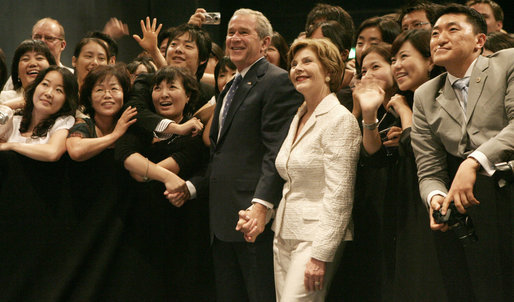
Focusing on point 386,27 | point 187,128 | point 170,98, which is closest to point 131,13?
point 170,98

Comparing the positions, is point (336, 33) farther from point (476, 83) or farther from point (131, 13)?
point (131, 13)

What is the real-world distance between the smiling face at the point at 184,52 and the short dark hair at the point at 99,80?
0.58 metres

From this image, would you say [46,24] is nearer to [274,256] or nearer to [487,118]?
[274,256]

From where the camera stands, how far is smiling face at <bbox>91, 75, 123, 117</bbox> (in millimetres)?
4086

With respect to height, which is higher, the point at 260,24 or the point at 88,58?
the point at 88,58

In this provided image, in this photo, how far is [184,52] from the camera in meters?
4.73

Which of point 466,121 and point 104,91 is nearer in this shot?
point 466,121

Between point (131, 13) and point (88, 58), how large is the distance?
2.60m

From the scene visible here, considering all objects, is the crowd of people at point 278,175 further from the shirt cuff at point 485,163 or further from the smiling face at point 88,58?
the smiling face at point 88,58

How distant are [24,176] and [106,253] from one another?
2.23 ft

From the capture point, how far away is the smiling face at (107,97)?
4086mm

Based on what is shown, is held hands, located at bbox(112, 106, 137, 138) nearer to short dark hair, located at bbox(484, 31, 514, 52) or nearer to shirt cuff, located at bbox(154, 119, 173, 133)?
shirt cuff, located at bbox(154, 119, 173, 133)

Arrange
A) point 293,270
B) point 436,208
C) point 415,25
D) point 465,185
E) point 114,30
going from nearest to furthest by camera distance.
Result: point 465,185
point 436,208
point 293,270
point 415,25
point 114,30

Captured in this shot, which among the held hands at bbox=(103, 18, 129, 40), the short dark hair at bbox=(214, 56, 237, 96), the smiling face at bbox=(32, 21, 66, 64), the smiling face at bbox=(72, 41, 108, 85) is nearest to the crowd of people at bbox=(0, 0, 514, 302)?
the short dark hair at bbox=(214, 56, 237, 96)
